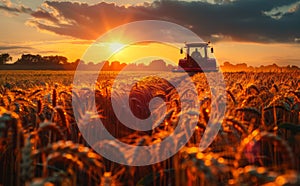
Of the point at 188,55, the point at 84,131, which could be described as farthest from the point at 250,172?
the point at 188,55

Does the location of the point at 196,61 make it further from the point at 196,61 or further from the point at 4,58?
the point at 4,58

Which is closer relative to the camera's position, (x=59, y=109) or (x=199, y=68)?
(x=59, y=109)

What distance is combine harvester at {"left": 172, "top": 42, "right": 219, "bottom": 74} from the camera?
29.6 meters

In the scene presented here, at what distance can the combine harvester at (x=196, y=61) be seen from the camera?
97.0ft

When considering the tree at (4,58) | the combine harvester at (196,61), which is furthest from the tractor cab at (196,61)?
the tree at (4,58)

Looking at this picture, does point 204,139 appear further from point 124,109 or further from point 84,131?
point 124,109

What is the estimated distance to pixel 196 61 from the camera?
1194 inches

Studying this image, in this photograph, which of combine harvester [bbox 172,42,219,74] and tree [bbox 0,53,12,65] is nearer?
combine harvester [bbox 172,42,219,74]

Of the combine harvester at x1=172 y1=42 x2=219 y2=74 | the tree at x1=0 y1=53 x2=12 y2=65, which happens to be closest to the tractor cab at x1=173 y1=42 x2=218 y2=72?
the combine harvester at x1=172 y1=42 x2=219 y2=74

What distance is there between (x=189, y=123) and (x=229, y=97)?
2.96 m

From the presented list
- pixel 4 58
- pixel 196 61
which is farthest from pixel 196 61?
pixel 4 58

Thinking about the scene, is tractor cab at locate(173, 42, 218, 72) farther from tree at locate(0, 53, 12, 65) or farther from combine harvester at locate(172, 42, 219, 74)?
tree at locate(0, 53, 12, 65)

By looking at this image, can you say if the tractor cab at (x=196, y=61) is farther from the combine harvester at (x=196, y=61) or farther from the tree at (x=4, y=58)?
the tree at (x=4, y=58)

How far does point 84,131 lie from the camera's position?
4.61 metres
